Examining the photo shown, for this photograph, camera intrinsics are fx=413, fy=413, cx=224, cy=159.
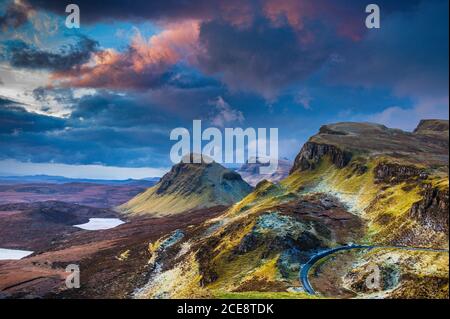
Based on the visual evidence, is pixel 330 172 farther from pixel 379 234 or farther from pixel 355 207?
pixel 379 234

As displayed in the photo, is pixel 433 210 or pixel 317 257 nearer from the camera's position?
pixel 317 257

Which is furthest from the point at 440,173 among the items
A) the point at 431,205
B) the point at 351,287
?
the point at 351,287

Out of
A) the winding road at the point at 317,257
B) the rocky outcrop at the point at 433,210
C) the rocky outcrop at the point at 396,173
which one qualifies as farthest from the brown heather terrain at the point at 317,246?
the winding road at the point at 317,257

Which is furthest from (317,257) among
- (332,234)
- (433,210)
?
(433,210)

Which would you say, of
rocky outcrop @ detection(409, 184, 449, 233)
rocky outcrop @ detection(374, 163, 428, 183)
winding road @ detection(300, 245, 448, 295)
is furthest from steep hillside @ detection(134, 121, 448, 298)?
winding road @ detection(300, 245, 448, 295)

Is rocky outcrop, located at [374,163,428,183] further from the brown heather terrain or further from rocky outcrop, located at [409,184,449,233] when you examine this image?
rocky outcrop, located at [409,184,449,233]

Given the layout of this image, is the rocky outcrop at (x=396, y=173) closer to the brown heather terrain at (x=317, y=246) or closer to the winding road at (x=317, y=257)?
the brown heather terrain at (x=317, y=246)

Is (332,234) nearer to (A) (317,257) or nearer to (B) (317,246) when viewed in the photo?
(B) (317,246)
